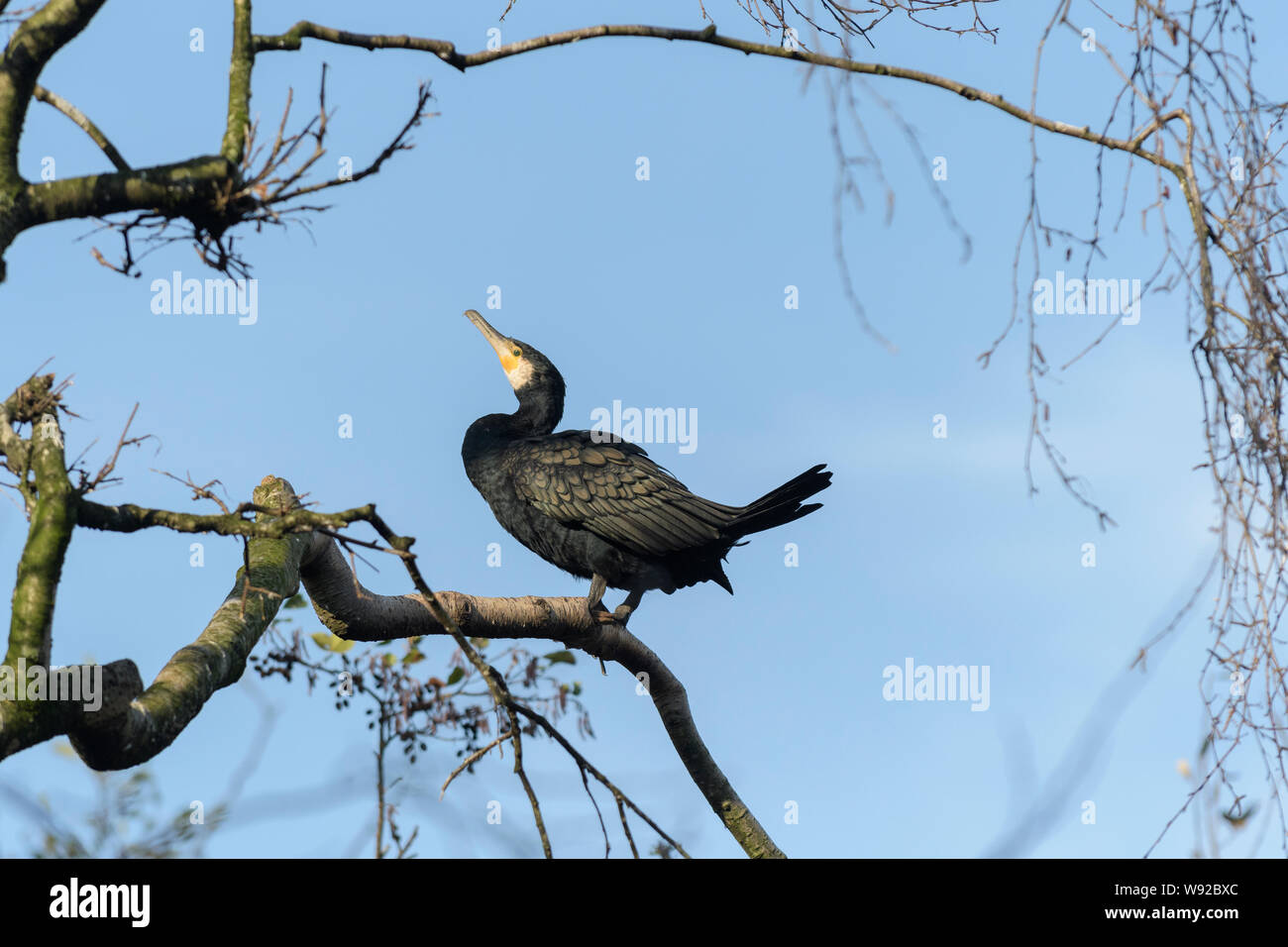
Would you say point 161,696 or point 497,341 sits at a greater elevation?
point 497,341

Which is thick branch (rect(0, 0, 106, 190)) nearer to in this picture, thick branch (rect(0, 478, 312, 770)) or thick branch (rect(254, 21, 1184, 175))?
thick branch (rect(254, 21, 1184, 175))

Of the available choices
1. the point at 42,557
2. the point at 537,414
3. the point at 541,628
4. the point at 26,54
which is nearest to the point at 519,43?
the point at 26,54

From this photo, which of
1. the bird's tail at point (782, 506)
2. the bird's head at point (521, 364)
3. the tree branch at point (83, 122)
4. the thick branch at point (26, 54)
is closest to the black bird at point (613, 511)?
the bird's tail at point (782, 506)

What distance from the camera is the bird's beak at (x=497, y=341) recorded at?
6.10 metres

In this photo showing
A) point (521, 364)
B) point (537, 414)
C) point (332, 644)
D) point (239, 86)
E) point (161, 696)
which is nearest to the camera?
point (161, 696)

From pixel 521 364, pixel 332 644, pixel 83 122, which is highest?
pixel 83 122

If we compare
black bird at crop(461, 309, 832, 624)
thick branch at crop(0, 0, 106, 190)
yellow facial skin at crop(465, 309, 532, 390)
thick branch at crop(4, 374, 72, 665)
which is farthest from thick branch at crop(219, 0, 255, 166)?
yellow facial skin at crop(465, 309, 532, 390)

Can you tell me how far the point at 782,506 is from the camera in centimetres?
503

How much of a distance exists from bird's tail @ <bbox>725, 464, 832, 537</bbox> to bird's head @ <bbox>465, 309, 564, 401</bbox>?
4.71 feet

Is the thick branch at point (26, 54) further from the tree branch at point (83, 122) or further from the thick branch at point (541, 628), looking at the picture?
the thick branch at point (541, 628)

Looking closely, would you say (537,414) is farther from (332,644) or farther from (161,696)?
(161,696)

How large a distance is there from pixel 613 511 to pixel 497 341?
1.56m
